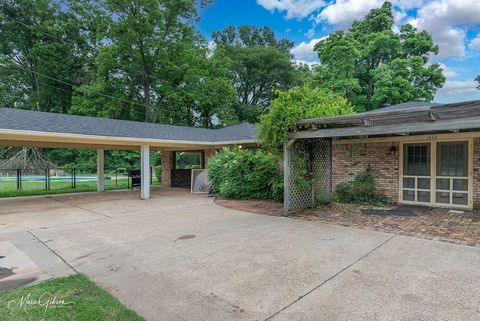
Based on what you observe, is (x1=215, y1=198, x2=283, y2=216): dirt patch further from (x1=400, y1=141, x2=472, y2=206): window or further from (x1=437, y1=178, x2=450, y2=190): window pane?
(x1=437, y1=178, x2=450, y2=190): window pane

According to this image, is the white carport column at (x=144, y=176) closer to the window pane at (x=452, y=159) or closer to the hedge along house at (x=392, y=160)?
the hedge along house at (x=392, y=160)

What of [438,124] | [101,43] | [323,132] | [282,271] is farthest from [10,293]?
[101,43]

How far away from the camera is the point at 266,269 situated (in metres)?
4.00

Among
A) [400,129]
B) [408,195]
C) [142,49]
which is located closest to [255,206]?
[408,195]

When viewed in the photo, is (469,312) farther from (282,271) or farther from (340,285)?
(282,271)

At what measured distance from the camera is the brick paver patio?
5.55 meters

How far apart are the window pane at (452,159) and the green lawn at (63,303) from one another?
8.88 meters

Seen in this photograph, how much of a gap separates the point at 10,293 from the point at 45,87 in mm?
31975

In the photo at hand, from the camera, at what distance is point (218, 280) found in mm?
3662

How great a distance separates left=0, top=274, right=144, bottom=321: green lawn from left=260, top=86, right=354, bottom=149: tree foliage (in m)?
5.14

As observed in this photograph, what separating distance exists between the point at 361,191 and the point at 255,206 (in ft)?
11.7

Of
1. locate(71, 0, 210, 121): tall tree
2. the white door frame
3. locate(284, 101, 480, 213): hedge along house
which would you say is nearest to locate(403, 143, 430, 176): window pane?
locate(284, 101, 480, 213): hedge along house

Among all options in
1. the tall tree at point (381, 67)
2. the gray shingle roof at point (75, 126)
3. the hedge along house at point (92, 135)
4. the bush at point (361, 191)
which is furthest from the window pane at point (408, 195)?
the tall tree at point (381, 67)

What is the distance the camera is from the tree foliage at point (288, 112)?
7.10 metres
